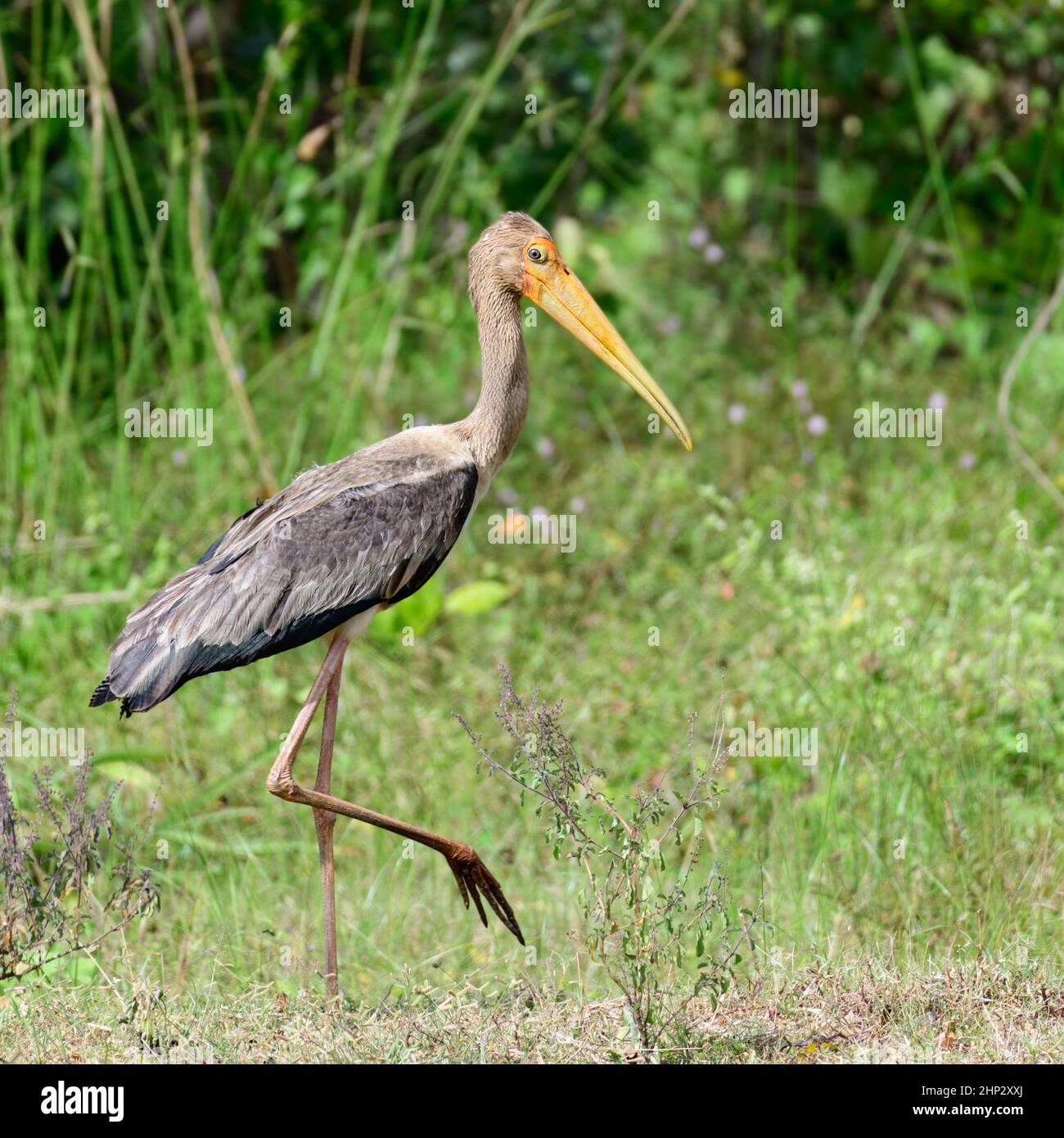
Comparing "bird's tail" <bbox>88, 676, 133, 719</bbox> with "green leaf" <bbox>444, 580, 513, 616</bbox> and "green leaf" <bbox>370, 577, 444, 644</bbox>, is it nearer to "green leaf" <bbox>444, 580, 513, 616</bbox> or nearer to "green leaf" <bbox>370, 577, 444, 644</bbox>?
"green leaf" <bbox>370, 577, 444, 644</bbox>

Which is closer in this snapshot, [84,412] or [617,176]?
[84,412]

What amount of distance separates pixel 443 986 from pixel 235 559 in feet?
3.91

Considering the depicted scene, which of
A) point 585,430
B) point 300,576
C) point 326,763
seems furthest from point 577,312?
point 585,430

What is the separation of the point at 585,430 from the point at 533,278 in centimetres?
316

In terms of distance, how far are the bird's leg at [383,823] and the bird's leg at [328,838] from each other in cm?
2

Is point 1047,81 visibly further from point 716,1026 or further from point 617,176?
point 716,1026

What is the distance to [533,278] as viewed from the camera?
4.40 meters

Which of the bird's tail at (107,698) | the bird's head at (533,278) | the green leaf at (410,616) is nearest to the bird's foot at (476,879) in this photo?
the bird's tail at (107,698)

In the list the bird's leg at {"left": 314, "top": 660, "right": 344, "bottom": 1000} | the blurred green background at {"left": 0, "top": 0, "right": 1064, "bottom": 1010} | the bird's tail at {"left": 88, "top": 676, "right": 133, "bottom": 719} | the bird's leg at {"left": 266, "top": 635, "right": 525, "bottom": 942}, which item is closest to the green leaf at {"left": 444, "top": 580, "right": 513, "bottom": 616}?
the blurred green background at {"left": 0, "top": 0, "right": 1064, "bottom": 1010}

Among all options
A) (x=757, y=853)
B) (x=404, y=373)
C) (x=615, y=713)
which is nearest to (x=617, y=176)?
(x=404, y=373)

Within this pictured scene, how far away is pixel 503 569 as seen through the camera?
6410 mm

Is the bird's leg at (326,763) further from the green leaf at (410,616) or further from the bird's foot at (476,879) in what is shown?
the green leaf at (410,616)

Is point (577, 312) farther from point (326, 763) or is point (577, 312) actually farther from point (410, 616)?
point (410, 616)

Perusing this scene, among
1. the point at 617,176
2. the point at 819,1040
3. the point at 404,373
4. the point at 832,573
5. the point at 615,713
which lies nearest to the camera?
the point at 819,1040
